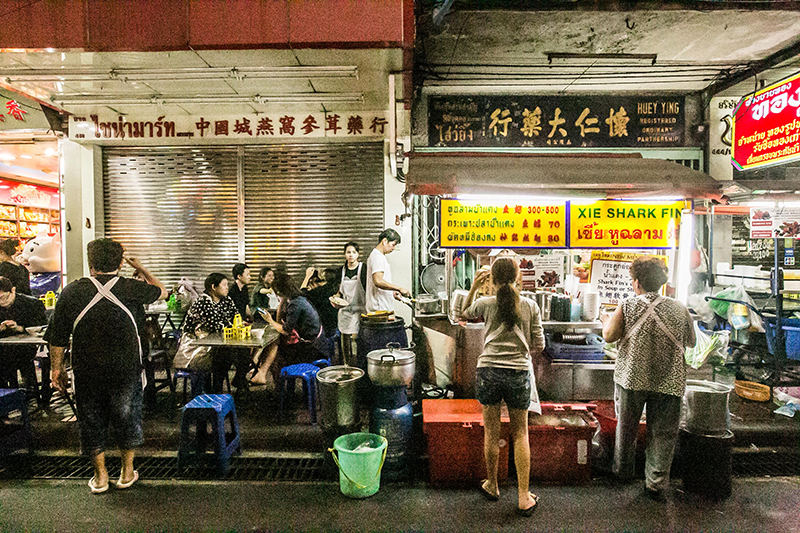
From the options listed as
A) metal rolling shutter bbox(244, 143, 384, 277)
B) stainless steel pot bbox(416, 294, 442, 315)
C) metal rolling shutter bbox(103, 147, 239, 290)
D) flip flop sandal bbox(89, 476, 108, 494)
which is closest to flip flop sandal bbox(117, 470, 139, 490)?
flip flop sandal bbox(89, 476, 108, 494)

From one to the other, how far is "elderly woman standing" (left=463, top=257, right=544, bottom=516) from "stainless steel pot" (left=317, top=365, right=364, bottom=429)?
1350 mm

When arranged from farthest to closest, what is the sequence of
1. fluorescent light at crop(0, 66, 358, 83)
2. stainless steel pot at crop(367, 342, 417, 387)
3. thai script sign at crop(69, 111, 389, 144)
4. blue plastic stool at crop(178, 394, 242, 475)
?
thai script sign at crop(69, 111, 389, 144)
fluorescent light at crop(0, 66, 358, 83)
blue plastic stool at crop(178, 394, 242, 475)
stainless steel pot at crop(367, 342, 417, 387)

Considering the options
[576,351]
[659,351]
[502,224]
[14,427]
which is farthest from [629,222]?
[14,427]

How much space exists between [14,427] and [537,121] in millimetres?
8906

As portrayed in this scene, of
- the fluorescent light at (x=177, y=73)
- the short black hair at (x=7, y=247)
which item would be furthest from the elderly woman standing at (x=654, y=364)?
the short black hair at (x=7, y=247)

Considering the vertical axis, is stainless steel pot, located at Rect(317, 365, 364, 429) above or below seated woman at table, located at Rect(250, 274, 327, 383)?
below

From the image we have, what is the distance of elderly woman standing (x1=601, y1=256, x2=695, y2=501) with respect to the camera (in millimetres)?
3664

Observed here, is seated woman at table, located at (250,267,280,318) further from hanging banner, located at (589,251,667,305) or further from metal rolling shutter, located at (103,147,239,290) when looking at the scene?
hanging banner, located at (589,251,667,305)

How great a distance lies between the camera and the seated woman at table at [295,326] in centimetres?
573

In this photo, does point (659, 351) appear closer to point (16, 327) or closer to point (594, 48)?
point (594, 48)

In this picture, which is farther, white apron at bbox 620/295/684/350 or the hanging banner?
the hanging banner

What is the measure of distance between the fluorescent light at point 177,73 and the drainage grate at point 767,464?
6852 millimetres

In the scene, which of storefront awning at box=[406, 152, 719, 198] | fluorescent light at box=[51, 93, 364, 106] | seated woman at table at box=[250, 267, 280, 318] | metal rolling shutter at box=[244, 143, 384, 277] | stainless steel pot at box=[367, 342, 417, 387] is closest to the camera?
stainless steel pot at box=[367, 342, 417, 387]

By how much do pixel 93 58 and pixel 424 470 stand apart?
673cm
